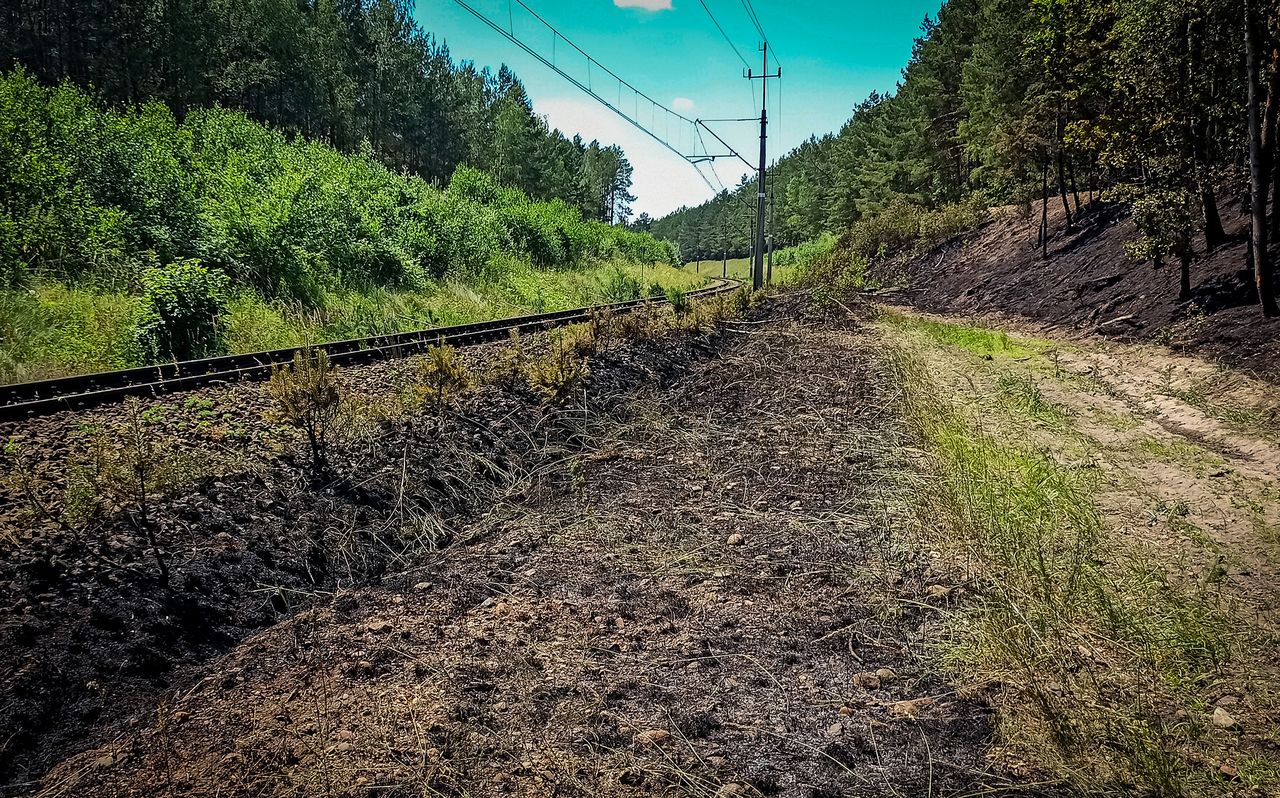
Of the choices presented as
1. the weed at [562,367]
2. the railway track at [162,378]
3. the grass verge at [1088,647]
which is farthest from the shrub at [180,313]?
the grass verge at [1088,647]

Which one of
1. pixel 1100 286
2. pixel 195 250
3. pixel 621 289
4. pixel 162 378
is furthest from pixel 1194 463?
pixel 621 289

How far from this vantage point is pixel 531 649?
11.2 feet

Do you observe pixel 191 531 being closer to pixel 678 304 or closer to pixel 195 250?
pixel 195 250

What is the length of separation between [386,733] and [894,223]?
37.1 meters

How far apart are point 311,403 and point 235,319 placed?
581 cm

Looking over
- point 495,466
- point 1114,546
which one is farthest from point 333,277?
point 1114,546

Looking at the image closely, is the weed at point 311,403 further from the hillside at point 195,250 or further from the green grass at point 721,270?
the green grass at point 721,270

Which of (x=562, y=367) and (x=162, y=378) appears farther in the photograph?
(x=562, y=367)

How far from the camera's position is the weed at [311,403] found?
18.7 feet

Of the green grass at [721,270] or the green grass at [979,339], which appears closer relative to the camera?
the green grass at [979,339]

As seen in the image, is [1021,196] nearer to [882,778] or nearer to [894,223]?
[894,223]

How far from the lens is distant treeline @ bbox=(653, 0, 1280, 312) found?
1009 centimetres

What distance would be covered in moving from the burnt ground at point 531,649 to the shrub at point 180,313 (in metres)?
4.81

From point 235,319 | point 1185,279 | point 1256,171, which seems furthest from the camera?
point 1185,279
